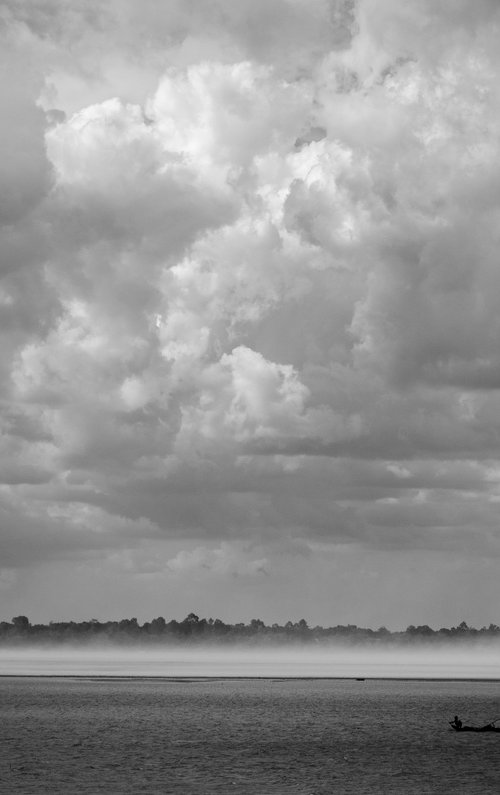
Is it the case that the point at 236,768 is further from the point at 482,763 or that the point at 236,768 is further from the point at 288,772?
the point at 482,763

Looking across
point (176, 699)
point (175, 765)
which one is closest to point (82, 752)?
point (175, 765)

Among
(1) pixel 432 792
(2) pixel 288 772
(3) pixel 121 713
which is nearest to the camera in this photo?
(1) pixel 432 792

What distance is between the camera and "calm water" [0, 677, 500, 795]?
2921 inches

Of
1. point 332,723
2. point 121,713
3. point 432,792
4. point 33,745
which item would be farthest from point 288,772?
point 121,713

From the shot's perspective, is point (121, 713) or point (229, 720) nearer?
point (229, 720)

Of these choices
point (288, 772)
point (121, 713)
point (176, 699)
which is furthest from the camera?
point (176, 699)

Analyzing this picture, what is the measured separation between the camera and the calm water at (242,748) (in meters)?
74.2

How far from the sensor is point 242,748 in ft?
323

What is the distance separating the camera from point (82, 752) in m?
92.6

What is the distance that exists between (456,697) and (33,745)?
112 m

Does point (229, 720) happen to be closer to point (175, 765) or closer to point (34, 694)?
point (175, 765)

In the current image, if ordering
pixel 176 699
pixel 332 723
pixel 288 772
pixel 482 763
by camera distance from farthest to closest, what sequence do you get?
pixel 176 699 < pixel 332 723 < pixel 482 763 < pixel 288 772

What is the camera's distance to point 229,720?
431ft

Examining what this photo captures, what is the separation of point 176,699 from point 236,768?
328ft
